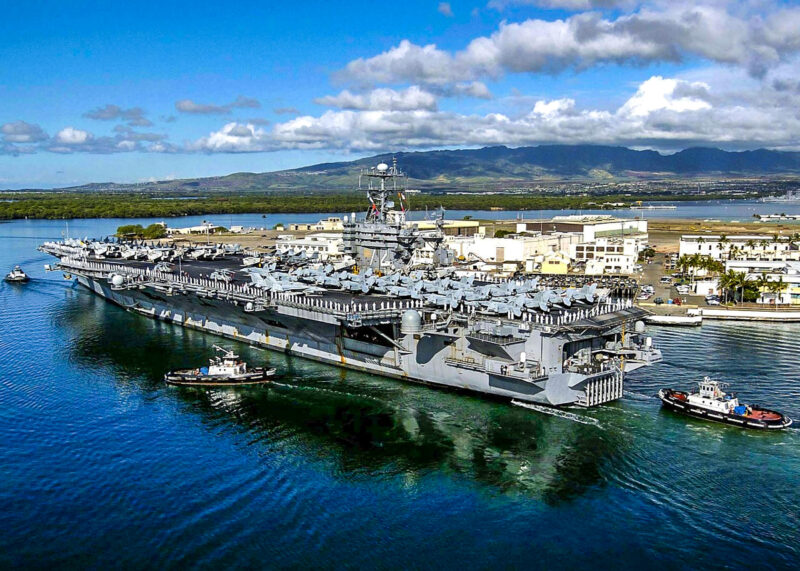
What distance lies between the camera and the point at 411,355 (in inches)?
968

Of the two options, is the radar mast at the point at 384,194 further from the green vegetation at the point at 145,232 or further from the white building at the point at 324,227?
the green vegetation at the point at 145,232

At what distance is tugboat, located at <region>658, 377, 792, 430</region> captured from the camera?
20625mm

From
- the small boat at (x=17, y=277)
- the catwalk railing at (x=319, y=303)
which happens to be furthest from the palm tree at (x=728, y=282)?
the small boat at (x=17, y=277)

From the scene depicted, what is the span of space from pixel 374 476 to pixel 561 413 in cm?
714

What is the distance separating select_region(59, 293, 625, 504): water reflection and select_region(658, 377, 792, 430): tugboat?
10.1 ft

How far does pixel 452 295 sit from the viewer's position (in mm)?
25141

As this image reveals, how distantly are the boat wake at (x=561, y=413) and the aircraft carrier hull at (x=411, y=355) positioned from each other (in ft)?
0.59

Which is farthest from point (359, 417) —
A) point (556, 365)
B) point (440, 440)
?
point (556, 365)

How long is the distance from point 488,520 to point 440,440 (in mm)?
4622

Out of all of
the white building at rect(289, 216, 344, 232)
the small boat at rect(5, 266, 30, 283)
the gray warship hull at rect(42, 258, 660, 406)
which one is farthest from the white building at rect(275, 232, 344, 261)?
the gray warship hull at rect(42, 258, 660, 406)

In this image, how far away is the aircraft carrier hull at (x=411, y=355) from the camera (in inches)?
876

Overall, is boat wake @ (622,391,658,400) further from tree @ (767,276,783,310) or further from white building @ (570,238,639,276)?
white building @ (570,238,639,276)

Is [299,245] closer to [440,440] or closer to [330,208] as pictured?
[440,440]

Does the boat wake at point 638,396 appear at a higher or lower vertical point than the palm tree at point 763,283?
lower
